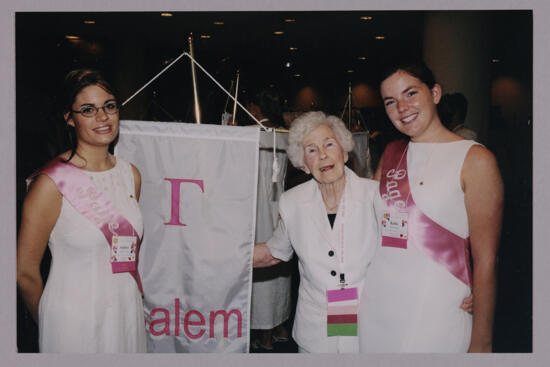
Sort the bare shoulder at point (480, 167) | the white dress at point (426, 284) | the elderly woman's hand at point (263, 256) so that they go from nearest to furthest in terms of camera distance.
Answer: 1. the bare shoulder at point (480, 167)
2. the white dress at point (426, 284)
3. the elderly woman's hand at point (263, 256)

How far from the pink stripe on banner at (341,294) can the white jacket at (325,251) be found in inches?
0.9

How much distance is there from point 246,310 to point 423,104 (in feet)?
4.23

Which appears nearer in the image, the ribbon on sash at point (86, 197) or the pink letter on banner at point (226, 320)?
the ribbon on sash at point (86, 197)

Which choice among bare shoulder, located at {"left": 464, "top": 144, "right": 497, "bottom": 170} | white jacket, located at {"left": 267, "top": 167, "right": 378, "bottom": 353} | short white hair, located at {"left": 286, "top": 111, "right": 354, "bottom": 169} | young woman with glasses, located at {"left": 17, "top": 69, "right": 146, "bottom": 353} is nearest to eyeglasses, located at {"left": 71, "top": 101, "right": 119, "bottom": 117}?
young woman with glasses, located at {"left": 17, "top": 69, "right": 146, "bottom": 353}

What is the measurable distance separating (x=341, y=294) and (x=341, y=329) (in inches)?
6.4

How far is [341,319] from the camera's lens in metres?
1.96

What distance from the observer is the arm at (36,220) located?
5.57 feet

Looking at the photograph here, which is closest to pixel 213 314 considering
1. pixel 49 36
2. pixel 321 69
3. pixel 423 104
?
pixel 423 104

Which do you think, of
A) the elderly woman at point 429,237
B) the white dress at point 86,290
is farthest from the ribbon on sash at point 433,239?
the white dress at point 86,290

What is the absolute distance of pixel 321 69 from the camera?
1034 centimetres

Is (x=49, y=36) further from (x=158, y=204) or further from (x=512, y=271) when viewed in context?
(x=512, y=271)

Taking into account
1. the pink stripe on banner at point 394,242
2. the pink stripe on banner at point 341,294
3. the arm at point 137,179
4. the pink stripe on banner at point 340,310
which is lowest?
the pink stripe on banner at point 340,310

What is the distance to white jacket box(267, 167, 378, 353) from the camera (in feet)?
6.48

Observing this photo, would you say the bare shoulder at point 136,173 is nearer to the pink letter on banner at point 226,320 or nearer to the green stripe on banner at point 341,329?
the pink letter on banner at point 226,320
